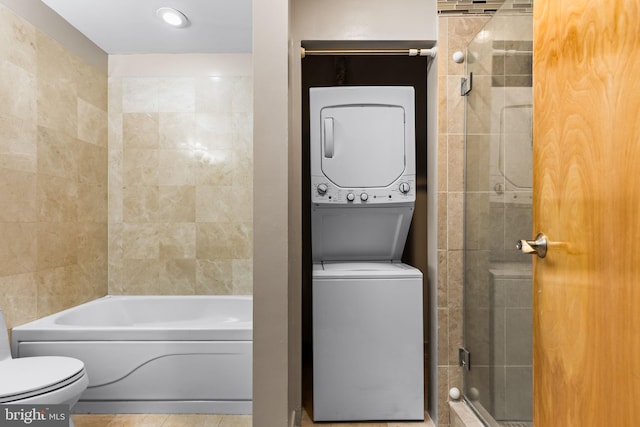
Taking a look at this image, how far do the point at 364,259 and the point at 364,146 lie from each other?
2.39 feet

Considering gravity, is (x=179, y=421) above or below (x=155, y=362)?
below

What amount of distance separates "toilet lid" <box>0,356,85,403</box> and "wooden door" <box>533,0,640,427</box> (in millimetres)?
1891

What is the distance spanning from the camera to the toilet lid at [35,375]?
162cm

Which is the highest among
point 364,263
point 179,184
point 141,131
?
point 141,131

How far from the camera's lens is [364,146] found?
7.79 ft

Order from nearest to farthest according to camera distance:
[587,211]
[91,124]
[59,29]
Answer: [587,211], [59,29], [91,124]

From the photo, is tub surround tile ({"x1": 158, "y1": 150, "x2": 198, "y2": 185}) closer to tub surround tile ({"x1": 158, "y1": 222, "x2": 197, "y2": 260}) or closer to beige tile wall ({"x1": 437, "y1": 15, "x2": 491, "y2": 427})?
tub surround tile ({"x1": 158, "y1": 222, "x2": 197, "y2": 260})

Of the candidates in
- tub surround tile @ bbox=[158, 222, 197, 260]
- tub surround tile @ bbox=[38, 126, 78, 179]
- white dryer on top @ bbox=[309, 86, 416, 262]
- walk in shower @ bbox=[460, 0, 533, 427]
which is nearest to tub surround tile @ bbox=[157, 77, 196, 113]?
tub surround tile @ bbox=[38, 126, 78, 179]

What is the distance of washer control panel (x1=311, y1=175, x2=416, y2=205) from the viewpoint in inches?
92.6

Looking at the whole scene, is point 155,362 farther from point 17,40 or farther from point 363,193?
point 17,40

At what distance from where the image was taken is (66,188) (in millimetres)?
2674

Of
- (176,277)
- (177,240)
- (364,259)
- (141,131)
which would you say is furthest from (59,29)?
(364,259)

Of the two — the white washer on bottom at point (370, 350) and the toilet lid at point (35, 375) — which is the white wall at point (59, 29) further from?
the white washer on bottom at point (370, 350)

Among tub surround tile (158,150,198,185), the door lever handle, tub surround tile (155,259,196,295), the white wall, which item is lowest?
tub surround tile (155,259,196,295)
